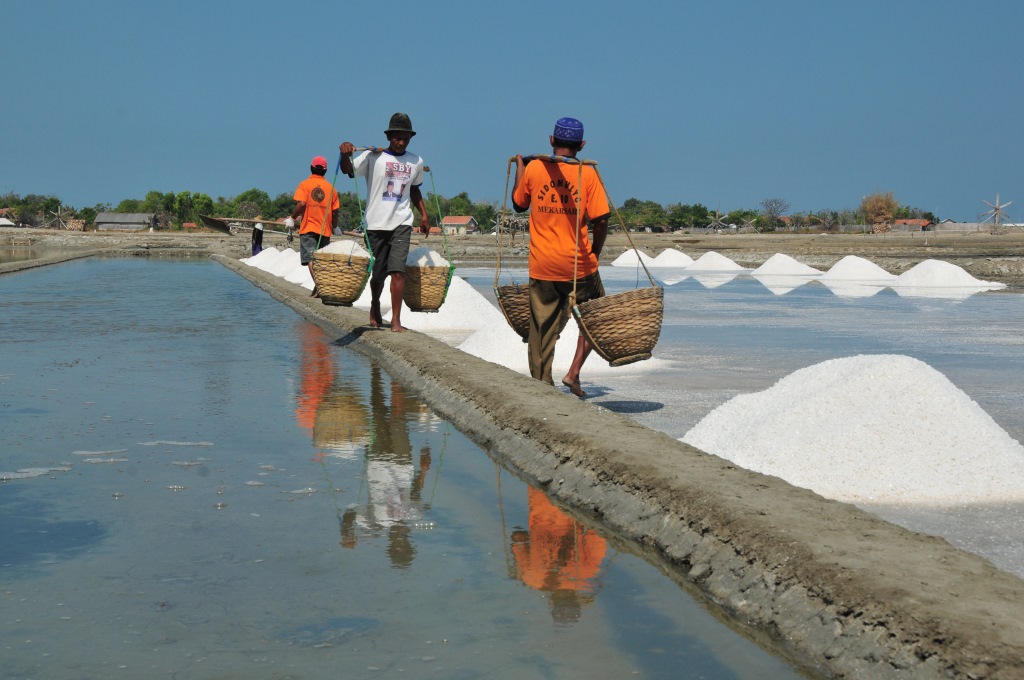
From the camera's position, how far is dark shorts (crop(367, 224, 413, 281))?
995 centimetres

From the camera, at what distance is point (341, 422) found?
20.4ft

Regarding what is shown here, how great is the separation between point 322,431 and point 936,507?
8.96 ft

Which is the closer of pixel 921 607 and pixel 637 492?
pixel 921 607

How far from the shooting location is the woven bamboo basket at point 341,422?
570 centimetres

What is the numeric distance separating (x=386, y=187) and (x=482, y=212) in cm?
14348

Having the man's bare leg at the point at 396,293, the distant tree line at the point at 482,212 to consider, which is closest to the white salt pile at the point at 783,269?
the man's bare leg at the point at 396,293

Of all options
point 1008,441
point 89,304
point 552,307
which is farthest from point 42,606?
point 89,304

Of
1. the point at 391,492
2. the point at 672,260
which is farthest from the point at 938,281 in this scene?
the point at 391,492

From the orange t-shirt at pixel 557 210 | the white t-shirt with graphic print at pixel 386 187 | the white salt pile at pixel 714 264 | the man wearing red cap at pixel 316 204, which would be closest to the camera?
the orange t-shirt at pixel 557 210

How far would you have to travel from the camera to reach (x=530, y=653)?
9.55 feet

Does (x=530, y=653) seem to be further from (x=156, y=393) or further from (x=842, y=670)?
(x=156, y=393)

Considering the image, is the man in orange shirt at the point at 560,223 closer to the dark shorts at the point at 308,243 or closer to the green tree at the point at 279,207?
the dark shorts at the point at 308,243

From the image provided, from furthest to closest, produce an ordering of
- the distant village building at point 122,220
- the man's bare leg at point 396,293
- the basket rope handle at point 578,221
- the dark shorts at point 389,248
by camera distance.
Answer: the distant village building at point 122,220, the man's bare leg at point 396,293, the dark shorts at point 389,248, the basket rope handle at point 578,221

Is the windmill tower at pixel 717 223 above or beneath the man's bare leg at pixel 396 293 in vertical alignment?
beneath
